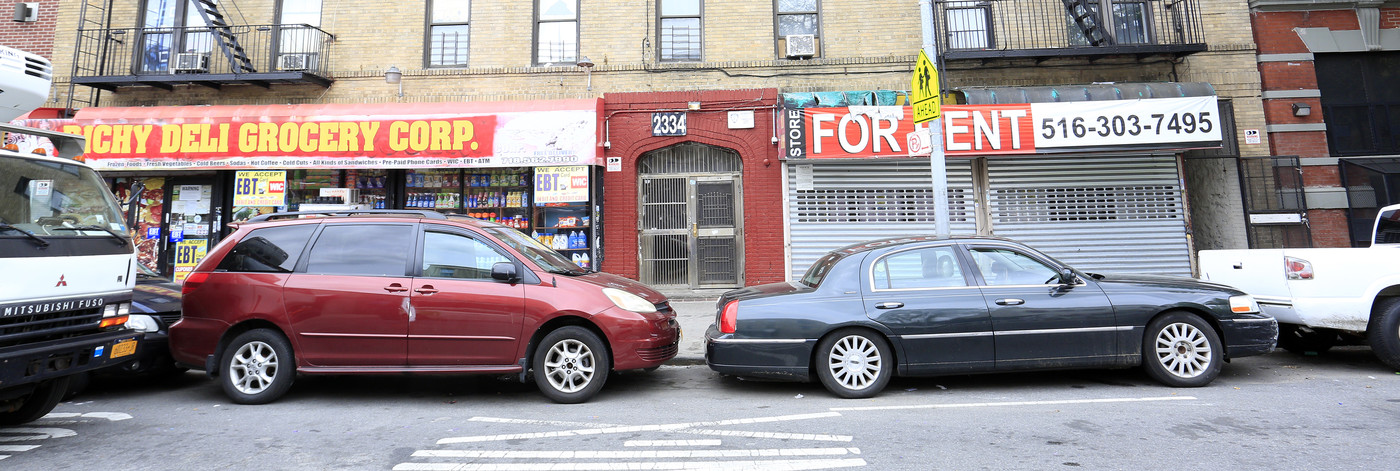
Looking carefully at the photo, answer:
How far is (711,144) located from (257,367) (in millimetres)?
7698

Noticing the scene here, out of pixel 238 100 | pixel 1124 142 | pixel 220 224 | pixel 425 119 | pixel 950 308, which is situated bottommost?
pixel 950 308

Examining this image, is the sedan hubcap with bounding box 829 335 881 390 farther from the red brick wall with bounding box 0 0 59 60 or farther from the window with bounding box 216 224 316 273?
the red brick wall with bounding box 0 0 59 60

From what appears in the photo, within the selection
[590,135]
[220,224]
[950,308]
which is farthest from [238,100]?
[950,308]

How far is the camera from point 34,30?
12.1 m

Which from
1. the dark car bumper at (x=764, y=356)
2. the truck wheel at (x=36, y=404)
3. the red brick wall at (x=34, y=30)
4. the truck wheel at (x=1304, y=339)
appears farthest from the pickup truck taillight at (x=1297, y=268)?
the red brick wall at (x=34, y=30)

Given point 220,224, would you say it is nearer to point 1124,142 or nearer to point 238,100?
point 238,100

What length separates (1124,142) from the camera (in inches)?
412

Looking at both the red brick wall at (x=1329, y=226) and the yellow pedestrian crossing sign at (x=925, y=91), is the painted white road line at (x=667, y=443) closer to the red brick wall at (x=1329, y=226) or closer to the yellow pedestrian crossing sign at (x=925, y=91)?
the yellow pedestrian crossing sign at (x=925, y=91)

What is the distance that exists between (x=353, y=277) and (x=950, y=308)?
5.26 m

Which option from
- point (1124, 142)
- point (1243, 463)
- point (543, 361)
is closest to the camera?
point (1243, 463)

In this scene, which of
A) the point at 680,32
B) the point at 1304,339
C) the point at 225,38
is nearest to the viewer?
the point at 1304,339

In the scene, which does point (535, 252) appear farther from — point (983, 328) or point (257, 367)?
point (983, 328)

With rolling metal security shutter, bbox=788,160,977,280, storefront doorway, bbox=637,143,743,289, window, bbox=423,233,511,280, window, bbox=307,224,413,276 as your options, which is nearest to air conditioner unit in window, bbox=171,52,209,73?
storefront doorway, bbox=637,143,743,289

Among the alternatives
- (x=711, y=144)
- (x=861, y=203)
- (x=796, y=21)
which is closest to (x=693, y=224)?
(x=711, y=144)
